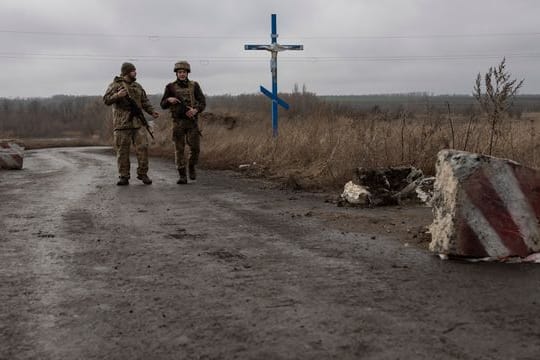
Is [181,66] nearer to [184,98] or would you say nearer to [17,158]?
[184,98]

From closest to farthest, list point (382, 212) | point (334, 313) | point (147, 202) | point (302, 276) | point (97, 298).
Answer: point (334, 313)
point (97, 298)
point (302, 276)
point (382, 212)
point (147, 202)

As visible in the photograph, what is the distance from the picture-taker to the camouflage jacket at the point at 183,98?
1024cm

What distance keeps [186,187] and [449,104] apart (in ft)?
15.2

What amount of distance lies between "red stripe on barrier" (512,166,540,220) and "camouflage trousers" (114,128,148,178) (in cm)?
689

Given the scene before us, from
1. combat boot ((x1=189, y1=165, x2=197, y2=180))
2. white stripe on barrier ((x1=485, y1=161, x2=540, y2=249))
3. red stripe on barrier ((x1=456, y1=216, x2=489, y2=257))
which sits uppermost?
white stripe on barrier ((x1=485, y1=161, x2=540, y2=249))

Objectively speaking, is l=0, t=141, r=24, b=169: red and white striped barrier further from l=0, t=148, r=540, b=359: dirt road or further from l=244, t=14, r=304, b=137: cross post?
l=0, t=148, r=540, b=359: dirt road

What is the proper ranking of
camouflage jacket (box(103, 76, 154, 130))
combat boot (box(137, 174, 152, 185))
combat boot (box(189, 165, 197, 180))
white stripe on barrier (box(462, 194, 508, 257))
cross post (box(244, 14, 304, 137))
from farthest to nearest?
cross post (box(244, 14, 304, 137))
combat boot (box(189, 165, 197, 180))
combat boot (box(137, 174, 152, 185))
camouflage jacket (box(103, 76, 154, 130))
white stripe on barrier (box(462, 194, 508, 257))

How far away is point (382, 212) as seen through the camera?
6793 mm

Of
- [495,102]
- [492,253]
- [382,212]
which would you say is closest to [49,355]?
[492,253]

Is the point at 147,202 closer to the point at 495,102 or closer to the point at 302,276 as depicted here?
the point at 302,276

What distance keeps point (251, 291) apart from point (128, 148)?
7.05 metres

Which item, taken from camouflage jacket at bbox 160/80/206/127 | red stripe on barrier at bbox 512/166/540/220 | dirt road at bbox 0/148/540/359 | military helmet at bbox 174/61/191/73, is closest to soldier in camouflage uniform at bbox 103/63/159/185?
camouflage jacket at bbox 160/80/206/127

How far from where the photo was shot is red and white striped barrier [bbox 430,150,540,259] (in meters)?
4.40

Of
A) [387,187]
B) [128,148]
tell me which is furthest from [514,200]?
[128,148]
